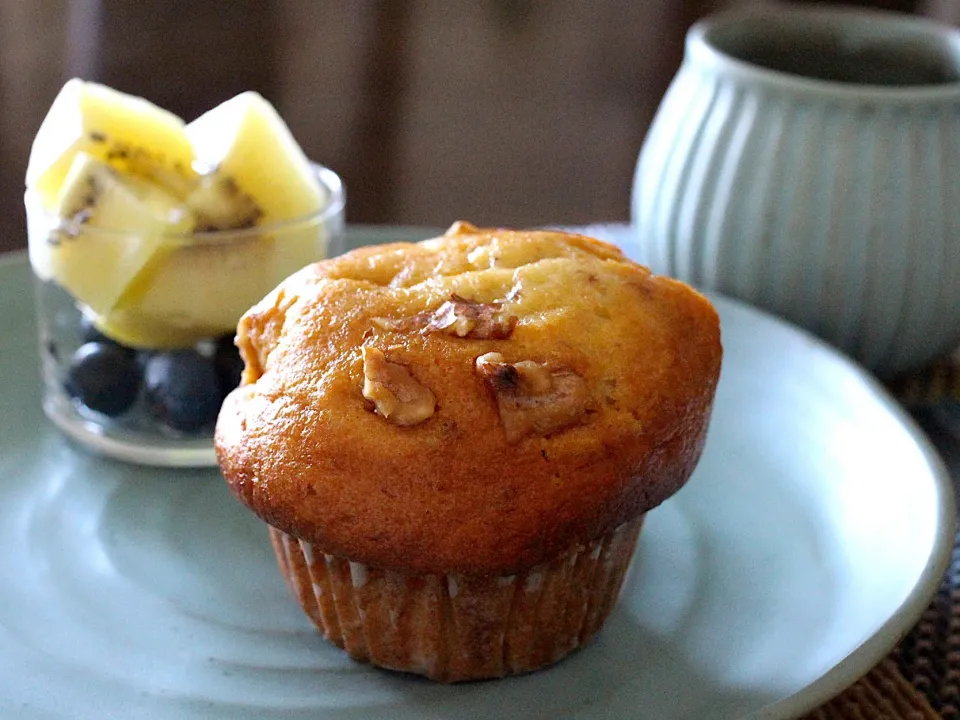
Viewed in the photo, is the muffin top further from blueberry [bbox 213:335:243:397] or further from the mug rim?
the mug rim

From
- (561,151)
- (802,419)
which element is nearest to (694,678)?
(802,419)

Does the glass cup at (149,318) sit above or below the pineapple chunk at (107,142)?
below

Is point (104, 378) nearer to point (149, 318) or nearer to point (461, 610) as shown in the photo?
point (149, 318)

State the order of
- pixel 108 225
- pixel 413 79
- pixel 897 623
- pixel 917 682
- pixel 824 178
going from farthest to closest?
pixel 413 79
pixel 824 178
pixel 108 225
pixel 917 682
pixel 897 623

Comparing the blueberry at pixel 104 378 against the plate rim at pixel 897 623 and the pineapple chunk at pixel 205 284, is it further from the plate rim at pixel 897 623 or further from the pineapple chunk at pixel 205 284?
the plate rim at pixel 897 623

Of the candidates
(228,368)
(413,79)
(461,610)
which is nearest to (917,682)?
(461,610)

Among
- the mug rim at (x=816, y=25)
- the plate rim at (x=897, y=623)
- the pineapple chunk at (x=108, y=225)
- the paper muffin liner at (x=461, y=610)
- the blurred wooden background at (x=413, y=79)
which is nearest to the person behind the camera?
the plate rim at (x=897, y=623)

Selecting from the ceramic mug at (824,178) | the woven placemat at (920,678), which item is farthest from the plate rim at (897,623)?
the ceramic mug at (824,178)
